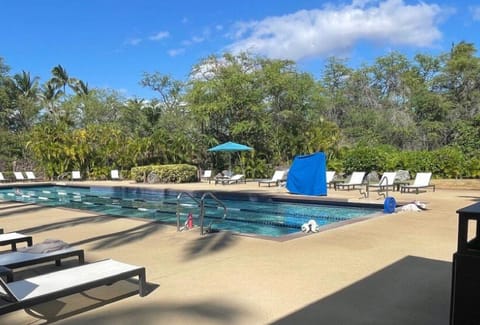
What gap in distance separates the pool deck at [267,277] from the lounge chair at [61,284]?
239 millimetres

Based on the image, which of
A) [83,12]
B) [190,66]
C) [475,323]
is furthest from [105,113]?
[475,323]

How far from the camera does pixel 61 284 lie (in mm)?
3281

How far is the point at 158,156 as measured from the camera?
886 inches

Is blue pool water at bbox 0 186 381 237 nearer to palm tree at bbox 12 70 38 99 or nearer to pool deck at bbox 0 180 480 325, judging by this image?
pool deck at bbox 0 180 480 325

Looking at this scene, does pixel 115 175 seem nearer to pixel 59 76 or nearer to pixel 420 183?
pixel 420 183

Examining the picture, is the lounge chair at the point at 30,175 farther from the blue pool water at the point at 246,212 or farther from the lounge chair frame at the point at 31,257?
the lounge chair frame at the point at 31,257

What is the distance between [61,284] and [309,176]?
9929mm

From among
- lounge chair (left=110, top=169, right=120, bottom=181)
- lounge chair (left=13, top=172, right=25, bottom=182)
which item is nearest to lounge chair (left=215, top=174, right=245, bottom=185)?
lounge chair (left=110, top=169, right=120, bottom=181)

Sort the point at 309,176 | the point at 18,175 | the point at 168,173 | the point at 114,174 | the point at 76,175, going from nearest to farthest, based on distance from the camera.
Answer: the point at 309,176 < the point at 168,173 < the point at 76,175 < the point at 114,174 < the point at 18,175

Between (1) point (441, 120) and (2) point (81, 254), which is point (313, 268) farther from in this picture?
(1) point (441, 120)

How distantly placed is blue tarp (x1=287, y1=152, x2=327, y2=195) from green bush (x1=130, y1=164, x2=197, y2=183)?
7.83 m

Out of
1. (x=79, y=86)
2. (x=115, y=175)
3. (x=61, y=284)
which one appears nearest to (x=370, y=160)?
(x=115, y=175)

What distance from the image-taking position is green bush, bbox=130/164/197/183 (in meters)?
19.4

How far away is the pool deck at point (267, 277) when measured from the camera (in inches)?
126
